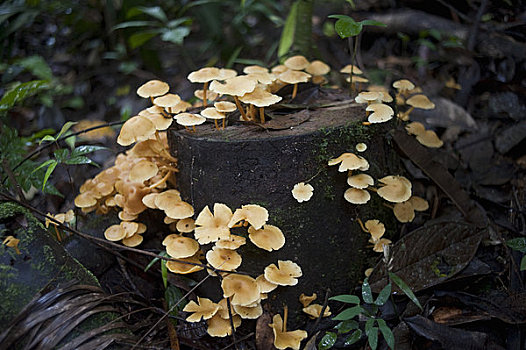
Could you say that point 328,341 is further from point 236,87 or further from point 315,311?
point 236,87

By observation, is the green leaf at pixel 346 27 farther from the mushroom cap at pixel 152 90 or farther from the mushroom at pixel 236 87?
the mushroom cap at pixel 152 90

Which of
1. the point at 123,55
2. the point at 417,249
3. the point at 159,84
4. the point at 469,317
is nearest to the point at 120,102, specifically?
the point at 123,55

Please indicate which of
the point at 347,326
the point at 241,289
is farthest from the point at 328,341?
the point at 241,289

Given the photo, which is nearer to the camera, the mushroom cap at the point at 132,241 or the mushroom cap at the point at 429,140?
the mushroom cap at the point at 132,241

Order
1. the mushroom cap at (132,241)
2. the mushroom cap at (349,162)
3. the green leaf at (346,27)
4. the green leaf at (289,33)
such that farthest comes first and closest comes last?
the green leaf at (289,33) → the mushroom cap at (132,241) → the green leaf at (346,27) → the mushroom cap at (349,162)


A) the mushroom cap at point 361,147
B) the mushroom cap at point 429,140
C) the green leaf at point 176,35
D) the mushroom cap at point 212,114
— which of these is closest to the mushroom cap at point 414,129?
the mushroom cap at point 429,140

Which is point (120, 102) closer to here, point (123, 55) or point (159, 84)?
point (123, 55)
